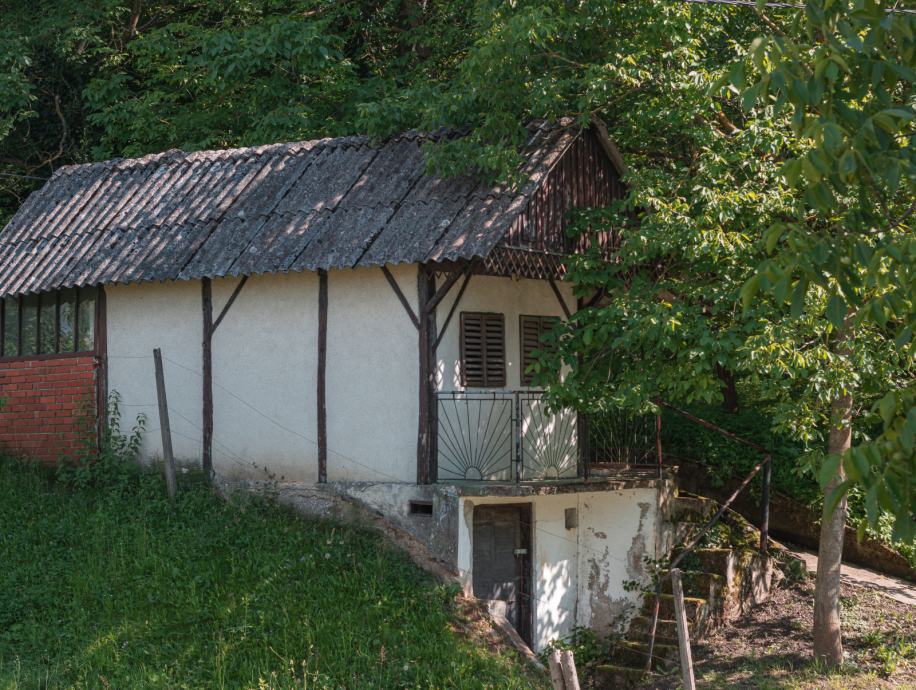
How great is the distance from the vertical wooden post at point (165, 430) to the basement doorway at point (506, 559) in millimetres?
3927

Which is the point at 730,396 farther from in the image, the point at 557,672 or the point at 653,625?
the point at 557,672

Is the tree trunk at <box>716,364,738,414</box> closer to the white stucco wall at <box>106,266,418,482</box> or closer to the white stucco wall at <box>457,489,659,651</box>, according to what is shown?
the white stucco wall at <box>457,489,659,651</box>

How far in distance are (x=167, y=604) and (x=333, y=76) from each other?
10997 millimetres

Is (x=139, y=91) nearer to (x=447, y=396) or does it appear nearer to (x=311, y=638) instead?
(x=447, y=396)

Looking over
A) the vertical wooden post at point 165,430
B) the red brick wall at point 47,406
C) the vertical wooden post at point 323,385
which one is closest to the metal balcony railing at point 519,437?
the vertical wooden post at point 323,385

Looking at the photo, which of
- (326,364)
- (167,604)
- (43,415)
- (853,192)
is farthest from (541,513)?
(43,415)

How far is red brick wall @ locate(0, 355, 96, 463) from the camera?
15.4 m

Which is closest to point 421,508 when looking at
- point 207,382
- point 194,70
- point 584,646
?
point 584,646

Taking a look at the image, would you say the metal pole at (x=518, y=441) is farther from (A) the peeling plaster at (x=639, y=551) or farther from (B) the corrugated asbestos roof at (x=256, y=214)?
(A) the peeling plaster at (x=639, y=551)

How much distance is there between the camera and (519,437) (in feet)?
41.7

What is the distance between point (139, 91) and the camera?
22266 mm

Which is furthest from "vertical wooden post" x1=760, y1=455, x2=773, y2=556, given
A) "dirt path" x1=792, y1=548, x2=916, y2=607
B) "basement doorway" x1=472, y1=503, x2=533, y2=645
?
"basement doorway" x1=472, y1=503, x2=533, y2=645

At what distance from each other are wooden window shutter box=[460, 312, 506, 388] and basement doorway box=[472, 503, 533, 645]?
1.56 meters

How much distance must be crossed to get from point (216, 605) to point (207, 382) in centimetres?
377
